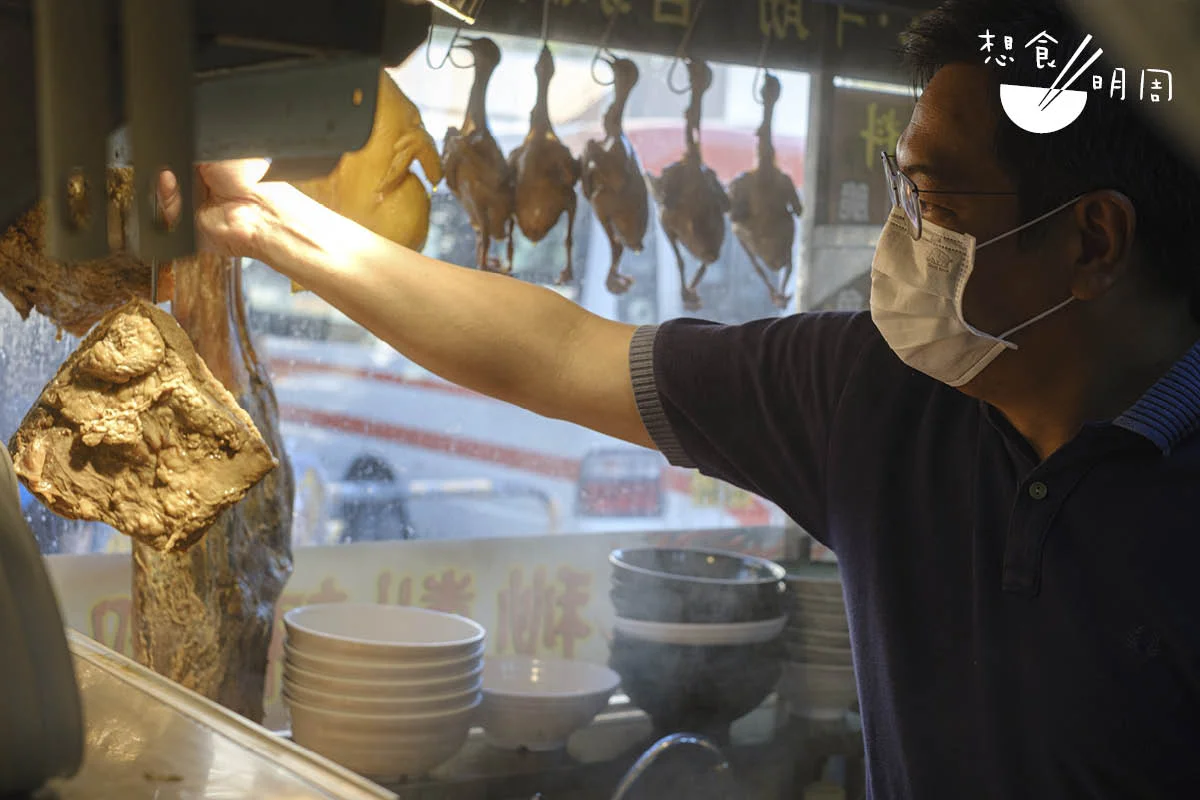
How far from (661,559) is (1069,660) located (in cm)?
137

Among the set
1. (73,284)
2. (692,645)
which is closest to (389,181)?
(73,284)

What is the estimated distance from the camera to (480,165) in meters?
2.34

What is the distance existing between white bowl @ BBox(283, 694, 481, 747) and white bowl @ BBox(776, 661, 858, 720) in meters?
0.96

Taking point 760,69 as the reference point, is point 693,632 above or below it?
below

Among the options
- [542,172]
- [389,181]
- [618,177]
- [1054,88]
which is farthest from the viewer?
[618,177]

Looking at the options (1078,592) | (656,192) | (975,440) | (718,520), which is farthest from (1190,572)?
(718,520)

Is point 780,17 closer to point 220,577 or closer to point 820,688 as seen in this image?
point 820,688

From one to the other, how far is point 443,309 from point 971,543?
0.75m

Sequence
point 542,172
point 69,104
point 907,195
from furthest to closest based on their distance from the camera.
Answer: point 542,172
point 907,195
point 69,104

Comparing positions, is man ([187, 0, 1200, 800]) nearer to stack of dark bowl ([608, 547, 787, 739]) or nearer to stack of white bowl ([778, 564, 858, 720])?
stack of dark bowl ([608, 547, 787, 739])

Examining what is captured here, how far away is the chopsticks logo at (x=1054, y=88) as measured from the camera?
50.6 inches

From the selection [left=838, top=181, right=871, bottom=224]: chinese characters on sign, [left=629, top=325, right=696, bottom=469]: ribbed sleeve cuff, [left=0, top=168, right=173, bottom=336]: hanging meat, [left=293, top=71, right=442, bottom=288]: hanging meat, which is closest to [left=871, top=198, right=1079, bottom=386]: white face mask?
[left=629, top=325, right=696, bottom=469]: ribbed sleeve cuff

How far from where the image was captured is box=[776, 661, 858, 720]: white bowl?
8.46 ft

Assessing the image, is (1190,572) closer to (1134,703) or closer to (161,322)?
→ (1134,703)
